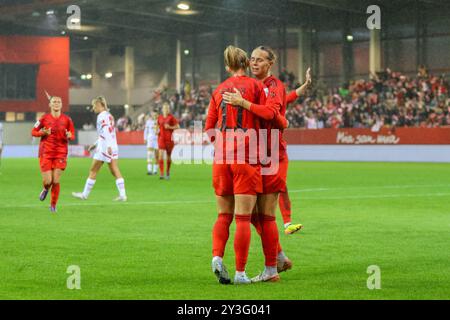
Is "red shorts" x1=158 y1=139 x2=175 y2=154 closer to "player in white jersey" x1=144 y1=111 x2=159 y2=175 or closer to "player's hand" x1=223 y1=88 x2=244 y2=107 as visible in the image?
"player in white jersey" x1=144 y1=111 x2=159 y2=175

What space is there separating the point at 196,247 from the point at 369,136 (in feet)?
111

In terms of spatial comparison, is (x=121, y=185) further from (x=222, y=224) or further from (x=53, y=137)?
(x=222, y=224)

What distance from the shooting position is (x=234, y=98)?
8.80 m

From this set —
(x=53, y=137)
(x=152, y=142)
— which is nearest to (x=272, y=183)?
(x=53, y=137)

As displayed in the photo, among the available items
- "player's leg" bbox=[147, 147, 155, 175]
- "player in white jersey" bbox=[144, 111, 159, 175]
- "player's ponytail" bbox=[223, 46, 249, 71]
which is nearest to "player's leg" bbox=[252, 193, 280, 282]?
"player's ponytail" bbox=[223, 46, 249, 71]

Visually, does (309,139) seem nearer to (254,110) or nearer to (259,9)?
(259,9)

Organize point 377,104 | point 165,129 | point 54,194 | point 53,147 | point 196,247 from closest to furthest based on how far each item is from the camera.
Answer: point 196,247
point 54,194
point 53,147
point 165,129
point 377,104

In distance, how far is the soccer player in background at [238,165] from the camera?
29.3 ft

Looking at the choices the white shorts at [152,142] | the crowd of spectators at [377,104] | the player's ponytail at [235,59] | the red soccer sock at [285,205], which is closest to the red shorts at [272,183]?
the player's ponytail at [235,59]

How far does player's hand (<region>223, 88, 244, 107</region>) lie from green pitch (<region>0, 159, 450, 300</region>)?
1.68 metres

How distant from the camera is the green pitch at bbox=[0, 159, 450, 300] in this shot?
866 centimetres

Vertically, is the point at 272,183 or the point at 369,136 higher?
the point at 369,136

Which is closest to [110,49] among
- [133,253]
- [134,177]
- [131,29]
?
[131,29]
